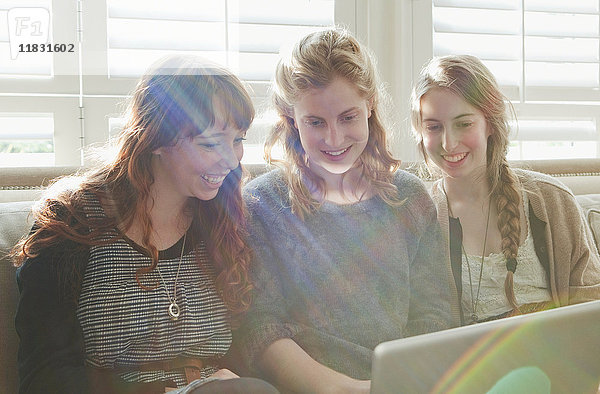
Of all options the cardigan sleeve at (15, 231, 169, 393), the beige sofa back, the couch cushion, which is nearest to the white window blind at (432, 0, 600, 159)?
the beige sofa back

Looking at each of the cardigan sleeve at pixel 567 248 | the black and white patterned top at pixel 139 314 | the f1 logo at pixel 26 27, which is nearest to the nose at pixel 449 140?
the cardigan sleeve at pixel 567 248

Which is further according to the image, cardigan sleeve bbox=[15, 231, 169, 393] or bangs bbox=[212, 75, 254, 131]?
bangs bbox=[212, 75, 254, 131]

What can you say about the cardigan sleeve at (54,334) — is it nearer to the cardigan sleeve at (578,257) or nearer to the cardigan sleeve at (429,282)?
the cardigan sleeve at (429,282)

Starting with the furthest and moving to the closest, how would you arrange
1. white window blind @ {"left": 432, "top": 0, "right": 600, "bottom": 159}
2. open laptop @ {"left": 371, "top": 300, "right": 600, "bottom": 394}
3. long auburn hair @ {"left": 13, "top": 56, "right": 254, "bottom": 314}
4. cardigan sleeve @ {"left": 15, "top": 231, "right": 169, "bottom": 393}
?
white window blind @ {"left": 432, "top": 0, "right": 600, "bottom": 159}
long auburn hair @ {"left": 13, "top": 56, "right": 254, "bottom": 314}
cardigan sleeve @ {"left": 15, "top": 231, "right": 169, "bottom": 393}
open laptop @ {"left": 371, "top": 300, "right": 600, "bottom": 394}

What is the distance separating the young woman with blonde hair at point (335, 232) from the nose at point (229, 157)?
0.46ft

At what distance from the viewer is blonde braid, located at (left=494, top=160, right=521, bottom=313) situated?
1.42 m

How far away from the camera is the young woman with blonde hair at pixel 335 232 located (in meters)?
1.29

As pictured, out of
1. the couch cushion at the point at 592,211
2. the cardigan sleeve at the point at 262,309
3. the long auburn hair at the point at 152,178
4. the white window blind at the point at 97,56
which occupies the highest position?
the white window blind at the point at 97,56

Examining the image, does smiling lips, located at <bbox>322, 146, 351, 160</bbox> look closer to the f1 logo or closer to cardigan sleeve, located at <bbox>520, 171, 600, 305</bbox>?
cardigan sleeve, located at <bbox>520, 171, 600, 305</bbox>

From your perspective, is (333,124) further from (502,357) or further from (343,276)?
(502,357)

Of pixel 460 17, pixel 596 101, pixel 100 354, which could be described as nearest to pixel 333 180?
pixel 100 354

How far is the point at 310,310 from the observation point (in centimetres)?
131

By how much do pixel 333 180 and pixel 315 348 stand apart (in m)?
0.34

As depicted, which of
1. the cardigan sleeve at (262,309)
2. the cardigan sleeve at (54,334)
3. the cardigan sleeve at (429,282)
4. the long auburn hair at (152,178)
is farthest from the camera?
the cardigan sleeve at (429,282)
